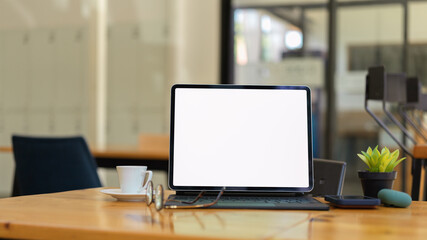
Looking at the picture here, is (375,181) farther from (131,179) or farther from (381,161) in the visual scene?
(131,179)

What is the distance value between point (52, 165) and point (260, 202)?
1758 mm

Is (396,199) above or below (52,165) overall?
above

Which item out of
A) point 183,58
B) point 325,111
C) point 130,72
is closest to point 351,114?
point 325,111

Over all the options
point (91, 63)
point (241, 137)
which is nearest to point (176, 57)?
point (91, 63)

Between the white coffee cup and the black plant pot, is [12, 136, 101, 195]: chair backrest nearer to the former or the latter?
the white coffee cup

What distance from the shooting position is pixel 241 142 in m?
1.66

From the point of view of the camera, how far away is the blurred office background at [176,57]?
647cm

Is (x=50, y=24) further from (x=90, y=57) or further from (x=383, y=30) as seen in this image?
(x=383, y=30)

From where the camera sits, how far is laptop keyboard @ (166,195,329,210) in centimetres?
145

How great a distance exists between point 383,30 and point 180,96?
5.10m

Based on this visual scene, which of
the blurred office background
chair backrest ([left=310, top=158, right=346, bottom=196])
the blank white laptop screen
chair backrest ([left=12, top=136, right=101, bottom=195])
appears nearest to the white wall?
the blurred office background

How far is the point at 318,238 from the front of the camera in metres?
1.06

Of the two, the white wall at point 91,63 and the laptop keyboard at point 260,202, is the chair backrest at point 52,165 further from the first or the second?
Result: the white wall at point 91,63

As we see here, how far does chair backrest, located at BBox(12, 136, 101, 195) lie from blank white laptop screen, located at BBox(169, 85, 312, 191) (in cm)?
141
